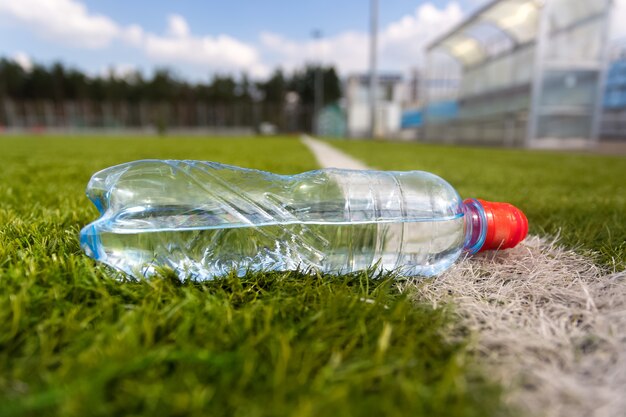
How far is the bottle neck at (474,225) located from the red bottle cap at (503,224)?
0.01m

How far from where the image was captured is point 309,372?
26.2 inches

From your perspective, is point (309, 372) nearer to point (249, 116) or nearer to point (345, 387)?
point (345, 387)

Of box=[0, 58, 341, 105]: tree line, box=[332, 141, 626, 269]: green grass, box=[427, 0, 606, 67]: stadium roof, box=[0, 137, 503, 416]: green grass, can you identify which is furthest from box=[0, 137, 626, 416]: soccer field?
box=[0, 58, 341, 105]: tree line

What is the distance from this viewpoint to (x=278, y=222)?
125 cm

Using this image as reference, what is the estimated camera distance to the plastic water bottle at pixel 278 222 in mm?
1117

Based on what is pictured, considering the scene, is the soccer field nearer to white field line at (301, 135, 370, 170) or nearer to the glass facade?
white field line at (301, 135, 370, 170)

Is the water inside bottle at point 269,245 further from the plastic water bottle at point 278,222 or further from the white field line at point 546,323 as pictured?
the white field line at point 546,323

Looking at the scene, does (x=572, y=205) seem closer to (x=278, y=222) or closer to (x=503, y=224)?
(x=503, y=224)

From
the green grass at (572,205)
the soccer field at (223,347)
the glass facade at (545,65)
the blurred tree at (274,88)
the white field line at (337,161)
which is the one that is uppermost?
the blurred tree at (274,88)

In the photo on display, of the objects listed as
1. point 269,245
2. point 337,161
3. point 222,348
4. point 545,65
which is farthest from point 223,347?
point 545,65

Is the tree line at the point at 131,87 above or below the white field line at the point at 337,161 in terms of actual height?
above

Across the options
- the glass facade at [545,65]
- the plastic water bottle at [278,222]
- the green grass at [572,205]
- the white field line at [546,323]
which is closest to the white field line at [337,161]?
the green grass at [572,205]

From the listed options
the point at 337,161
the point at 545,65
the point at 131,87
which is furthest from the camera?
the point at 131,87

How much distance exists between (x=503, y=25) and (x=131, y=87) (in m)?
46.1
